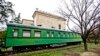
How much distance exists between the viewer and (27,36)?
14625mm

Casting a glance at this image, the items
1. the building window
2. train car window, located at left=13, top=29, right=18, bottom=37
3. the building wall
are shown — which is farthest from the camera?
the building wall

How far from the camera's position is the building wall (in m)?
34.0

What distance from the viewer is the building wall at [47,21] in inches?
1341

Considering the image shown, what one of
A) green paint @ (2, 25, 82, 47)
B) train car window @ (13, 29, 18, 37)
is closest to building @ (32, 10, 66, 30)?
green paint @ (2, 25, 82, 47)

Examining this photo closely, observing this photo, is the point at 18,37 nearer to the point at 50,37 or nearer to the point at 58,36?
the point at 50,37

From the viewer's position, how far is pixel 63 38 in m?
21.8

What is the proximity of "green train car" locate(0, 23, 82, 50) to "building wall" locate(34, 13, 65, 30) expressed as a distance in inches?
571

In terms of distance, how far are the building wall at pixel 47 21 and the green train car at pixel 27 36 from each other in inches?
571

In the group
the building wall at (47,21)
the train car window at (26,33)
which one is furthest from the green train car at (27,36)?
the building wall at (47,21)

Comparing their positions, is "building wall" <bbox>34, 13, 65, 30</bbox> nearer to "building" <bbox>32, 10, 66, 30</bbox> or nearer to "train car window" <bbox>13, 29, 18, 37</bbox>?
"building" <bbox>32, 10, 66, 30</bbox>

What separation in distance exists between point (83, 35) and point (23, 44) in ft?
28.5

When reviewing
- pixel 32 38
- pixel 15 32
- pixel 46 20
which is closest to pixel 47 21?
pixel 46 20

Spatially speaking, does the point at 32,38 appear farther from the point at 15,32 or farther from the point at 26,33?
the point at 15,32

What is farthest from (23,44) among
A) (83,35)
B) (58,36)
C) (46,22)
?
(46,22)
